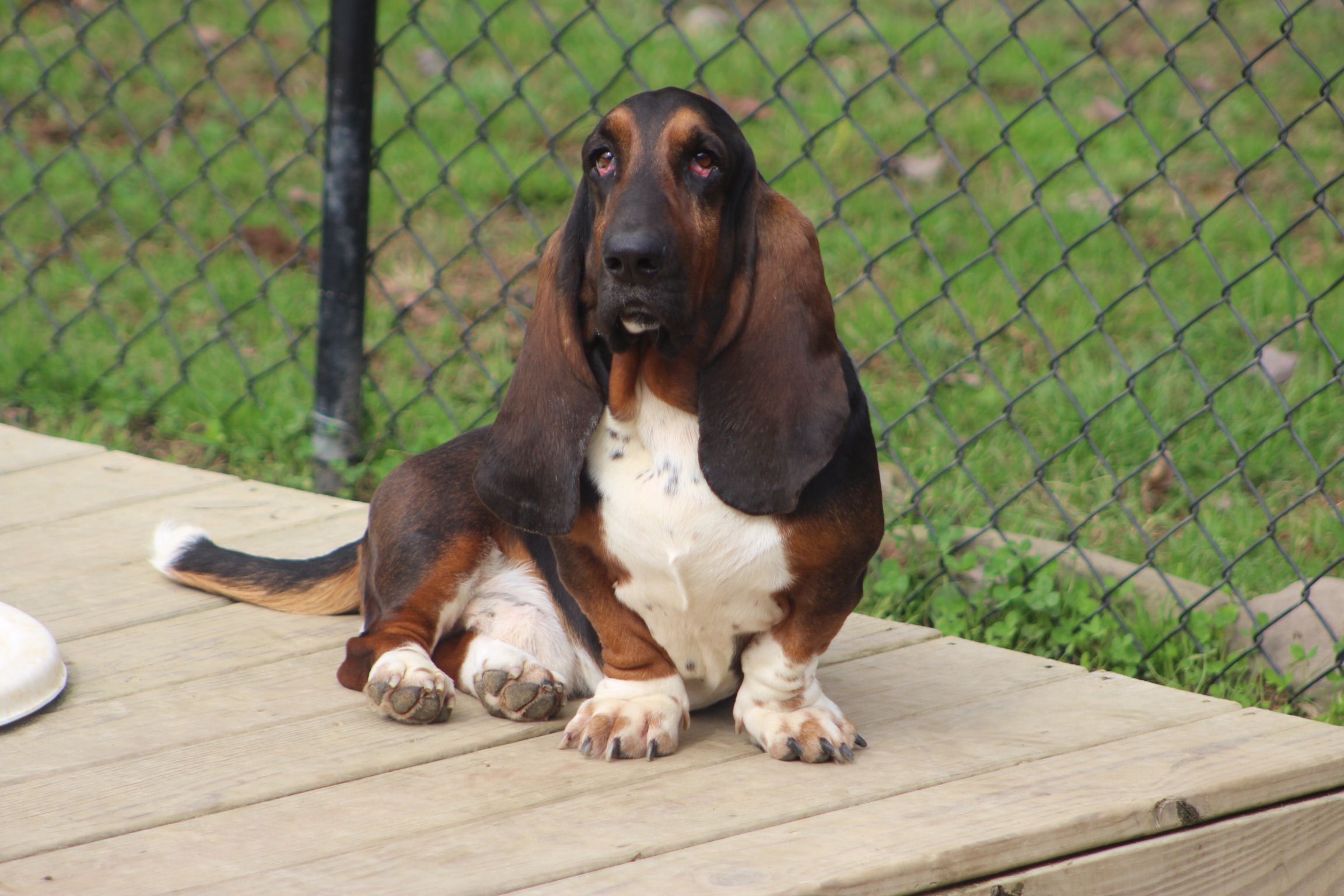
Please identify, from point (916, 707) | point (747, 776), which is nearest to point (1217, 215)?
point (916, 707)

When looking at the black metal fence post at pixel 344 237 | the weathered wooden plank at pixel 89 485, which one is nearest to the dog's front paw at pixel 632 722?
the weathered wooden plank at pixel 89 485

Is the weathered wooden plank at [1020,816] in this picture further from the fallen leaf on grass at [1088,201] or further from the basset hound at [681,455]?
the fallen leaf on grass at [1088,201]

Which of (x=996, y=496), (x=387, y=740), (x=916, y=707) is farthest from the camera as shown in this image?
(x=996, y=496)

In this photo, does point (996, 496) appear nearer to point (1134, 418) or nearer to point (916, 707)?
point (1134, 418)

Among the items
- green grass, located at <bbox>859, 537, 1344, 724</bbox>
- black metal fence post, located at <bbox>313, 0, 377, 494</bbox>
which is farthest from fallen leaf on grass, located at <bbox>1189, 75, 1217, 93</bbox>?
black metal fence post, located at <bbox>313, 0, 377, 494</bbox>

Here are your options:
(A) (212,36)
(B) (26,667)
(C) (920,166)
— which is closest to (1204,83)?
(C) (920,166)

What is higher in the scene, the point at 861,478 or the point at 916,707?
the point at 861,478

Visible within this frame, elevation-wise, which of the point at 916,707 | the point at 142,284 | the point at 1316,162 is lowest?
the point at 142,284

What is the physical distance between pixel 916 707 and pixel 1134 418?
206 centimetres

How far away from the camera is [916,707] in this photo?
105 inches

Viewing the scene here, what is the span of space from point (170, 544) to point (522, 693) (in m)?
1.06

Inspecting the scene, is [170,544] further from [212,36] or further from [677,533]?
[212,36]

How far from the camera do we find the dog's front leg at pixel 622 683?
2404 millimetres

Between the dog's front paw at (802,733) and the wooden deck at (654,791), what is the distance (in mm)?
26
